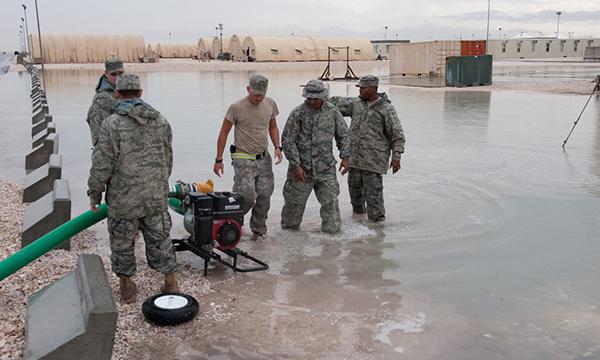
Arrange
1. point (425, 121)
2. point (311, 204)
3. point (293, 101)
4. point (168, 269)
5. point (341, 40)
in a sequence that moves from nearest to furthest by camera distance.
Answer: point (168, 269) → point (311, 204) → point (425, 121) → point (293, 101) → point (341, 40)

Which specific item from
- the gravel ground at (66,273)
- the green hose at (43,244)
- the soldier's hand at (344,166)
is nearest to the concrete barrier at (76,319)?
the gravel ground at (66,273)

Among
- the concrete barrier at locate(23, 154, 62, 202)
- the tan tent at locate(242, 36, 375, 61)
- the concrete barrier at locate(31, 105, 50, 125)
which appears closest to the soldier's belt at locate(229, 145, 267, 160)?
the concrete barrier at locate(23, 154, 62, 202)

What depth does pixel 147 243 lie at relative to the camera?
4.49 m

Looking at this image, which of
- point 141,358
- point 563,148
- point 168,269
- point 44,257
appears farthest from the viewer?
point 563,148

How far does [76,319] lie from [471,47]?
34400mm

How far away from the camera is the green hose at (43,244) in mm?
4062

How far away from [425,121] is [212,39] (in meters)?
66.9

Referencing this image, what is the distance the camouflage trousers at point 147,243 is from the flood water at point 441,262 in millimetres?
754

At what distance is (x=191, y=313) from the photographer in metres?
4.15

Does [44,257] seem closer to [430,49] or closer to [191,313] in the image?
[191,313]

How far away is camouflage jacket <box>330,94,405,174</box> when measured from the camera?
6668 mm

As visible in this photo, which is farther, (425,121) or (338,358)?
(425,121)

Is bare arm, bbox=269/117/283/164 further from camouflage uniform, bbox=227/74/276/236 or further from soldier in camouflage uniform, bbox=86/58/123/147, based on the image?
soldier in camouflage uniform, bbox=86/58/123/147

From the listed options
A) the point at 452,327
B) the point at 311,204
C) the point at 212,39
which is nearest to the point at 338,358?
the point at 452,327
